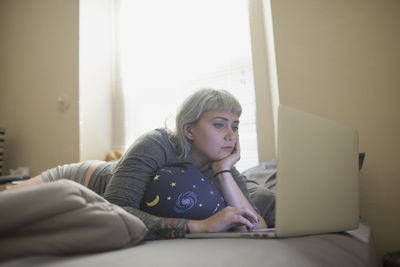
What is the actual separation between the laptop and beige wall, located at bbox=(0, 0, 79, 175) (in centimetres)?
181

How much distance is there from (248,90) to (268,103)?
0.18 meters

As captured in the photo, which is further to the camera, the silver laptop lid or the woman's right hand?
the woman's right hand

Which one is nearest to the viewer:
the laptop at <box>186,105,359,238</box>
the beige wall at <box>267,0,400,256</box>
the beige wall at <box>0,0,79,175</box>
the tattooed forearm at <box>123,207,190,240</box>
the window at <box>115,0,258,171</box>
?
the laptop at <box>186,105,359,238</box>

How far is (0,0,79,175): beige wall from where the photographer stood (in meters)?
2.16

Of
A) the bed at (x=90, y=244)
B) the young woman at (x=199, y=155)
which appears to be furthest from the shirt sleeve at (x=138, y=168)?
the bed at (x=90, y=244)

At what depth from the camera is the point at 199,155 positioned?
950mm

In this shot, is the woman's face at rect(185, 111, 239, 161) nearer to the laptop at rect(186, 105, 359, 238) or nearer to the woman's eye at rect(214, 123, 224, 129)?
the woman's eye at rect(214, 123, 224, 129)

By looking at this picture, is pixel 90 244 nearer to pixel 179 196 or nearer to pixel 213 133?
pixel 179 196

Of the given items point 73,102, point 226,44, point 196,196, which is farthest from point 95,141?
point 196,196

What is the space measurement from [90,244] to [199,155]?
0.57m

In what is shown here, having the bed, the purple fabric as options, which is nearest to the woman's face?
the purple fabric

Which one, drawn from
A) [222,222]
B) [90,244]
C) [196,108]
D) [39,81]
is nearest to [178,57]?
[39,81]

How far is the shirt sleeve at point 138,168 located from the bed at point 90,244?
A: 0.26 metres

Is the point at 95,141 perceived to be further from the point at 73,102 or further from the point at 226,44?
the point at 226,44
